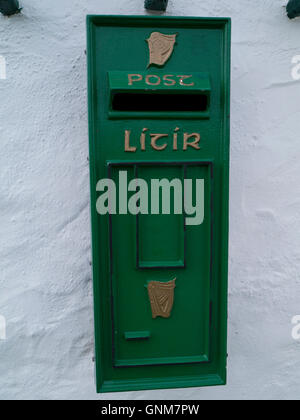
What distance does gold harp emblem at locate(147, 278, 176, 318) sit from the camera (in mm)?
1246

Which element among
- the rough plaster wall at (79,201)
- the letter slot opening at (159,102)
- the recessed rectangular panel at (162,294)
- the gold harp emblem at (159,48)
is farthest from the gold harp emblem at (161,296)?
the gold harp emblem at (159,48)

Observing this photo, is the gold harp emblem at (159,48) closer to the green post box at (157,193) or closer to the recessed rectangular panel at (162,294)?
the green post box at (157,193)

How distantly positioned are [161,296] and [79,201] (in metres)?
0.63

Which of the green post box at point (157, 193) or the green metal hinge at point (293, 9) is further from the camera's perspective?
the green metal hinge at point (293, 9)

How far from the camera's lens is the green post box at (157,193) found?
46.6 inches

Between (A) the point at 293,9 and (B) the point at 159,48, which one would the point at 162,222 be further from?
(A) the point at 293,9

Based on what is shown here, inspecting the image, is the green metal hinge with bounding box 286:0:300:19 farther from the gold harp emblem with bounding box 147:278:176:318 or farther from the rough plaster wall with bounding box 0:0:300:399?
the gold harp emblem with bounding box 147:278:176:318

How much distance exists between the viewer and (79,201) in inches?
62.0

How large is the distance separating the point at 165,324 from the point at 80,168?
2.66ft

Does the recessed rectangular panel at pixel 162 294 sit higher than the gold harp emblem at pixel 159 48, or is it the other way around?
the gold harp emblem at pixel 159 48

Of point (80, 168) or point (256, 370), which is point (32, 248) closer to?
point (80, 168)

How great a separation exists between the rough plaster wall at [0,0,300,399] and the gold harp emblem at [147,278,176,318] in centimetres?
49

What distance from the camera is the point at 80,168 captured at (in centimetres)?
156

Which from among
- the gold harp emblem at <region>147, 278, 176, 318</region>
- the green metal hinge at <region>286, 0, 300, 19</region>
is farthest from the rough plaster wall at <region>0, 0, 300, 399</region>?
the gold harp emblem at <region>147, 278, 176, 318</region>
